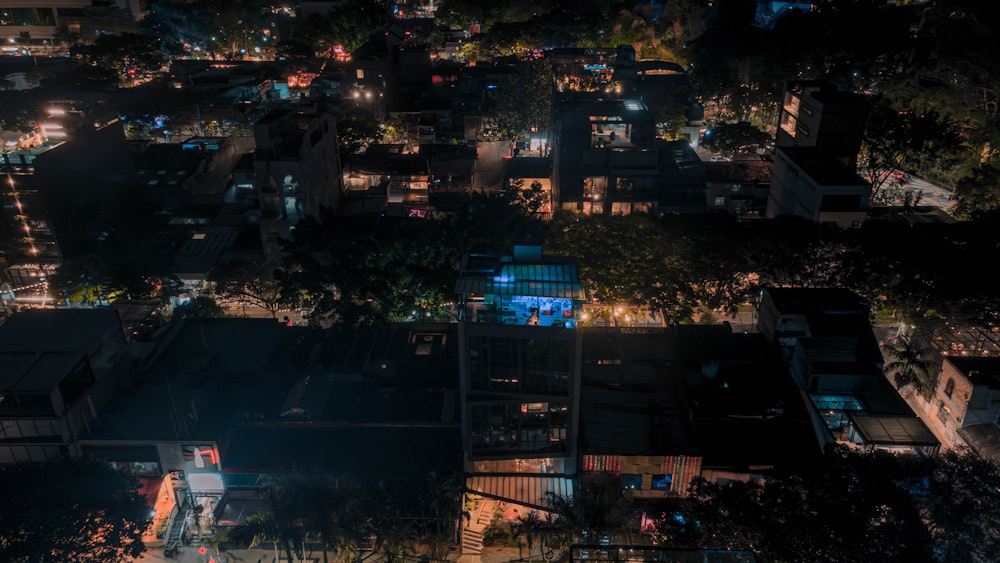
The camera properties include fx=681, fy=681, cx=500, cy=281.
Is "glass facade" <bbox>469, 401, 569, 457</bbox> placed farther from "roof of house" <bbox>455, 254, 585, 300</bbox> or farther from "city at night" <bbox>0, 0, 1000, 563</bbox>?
"roof of house" <bbox>455, 254, 585, 300</bbox>

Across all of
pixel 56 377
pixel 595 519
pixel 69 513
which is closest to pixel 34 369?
pixel 56 377

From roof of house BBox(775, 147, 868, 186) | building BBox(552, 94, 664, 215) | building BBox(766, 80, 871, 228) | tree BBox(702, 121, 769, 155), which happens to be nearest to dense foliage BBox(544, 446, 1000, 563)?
building BBox(766, 80, 871, 228)

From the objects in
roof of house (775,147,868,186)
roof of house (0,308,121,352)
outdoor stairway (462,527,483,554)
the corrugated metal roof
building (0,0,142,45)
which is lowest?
outdoor stairway (462,527,483,554)

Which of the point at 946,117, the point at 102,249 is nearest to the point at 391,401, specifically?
the point at 102,249

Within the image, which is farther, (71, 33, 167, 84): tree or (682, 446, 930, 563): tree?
(71, 33, 167, 84): tree

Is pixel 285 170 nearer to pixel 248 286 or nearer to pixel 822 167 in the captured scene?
pixel 248 286

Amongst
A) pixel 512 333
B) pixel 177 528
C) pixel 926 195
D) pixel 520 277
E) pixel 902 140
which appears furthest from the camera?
pixel 926 195

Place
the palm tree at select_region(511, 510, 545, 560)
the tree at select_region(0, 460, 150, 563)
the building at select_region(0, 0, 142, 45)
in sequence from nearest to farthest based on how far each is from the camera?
the tree at select_region(0, 460, 150, 563)
the palm tree at select_region(511, 510, 545, 560)
the building at select_region(0, 0, 142, 45)
